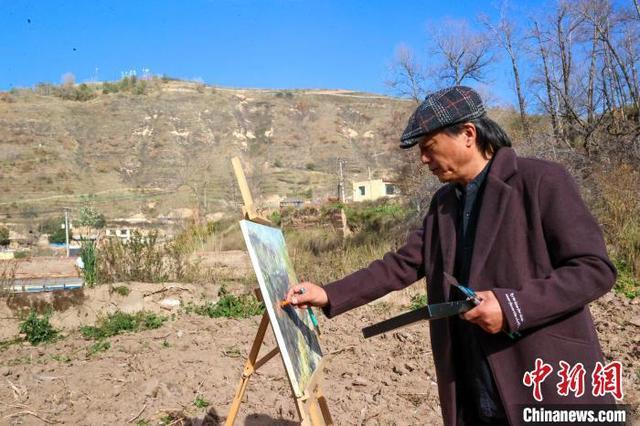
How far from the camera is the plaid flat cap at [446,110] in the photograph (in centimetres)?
199

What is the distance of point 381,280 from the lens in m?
2.43

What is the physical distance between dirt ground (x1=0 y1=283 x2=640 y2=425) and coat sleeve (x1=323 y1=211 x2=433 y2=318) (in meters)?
0.80

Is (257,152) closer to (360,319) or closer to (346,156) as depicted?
(346,156)

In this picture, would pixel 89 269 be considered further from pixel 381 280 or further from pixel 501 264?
pixel 501 264

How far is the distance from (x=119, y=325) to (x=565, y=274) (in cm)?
588

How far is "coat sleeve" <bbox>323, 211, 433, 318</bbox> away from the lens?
7.88 feet

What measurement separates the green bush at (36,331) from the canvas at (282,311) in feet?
15.4

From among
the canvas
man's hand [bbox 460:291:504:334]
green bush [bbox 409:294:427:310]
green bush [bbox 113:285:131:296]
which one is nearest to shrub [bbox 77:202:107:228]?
green bush [bbox 113:285:131:296]

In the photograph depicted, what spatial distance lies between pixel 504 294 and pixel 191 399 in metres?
3.28

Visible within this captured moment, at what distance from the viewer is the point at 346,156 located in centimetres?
5400

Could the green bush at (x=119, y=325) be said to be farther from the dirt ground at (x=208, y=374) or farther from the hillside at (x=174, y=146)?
the hillside at (x=174, y=146)

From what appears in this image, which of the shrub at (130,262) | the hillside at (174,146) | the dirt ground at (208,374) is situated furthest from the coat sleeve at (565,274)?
the hillside at (174,146)

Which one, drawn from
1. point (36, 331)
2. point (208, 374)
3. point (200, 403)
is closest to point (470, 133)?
point (200, 403)

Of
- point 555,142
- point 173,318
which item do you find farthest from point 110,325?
point 555,142
